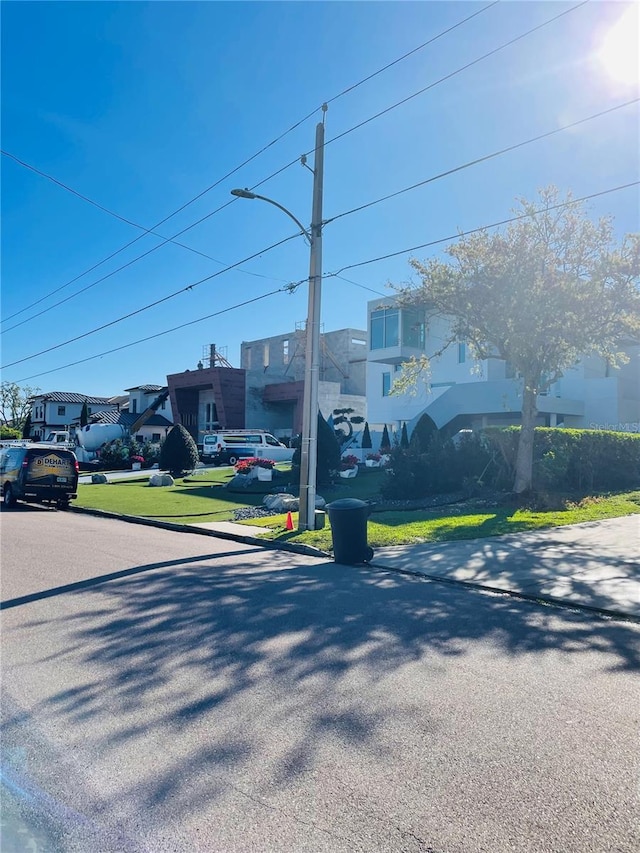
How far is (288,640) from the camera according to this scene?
645cm

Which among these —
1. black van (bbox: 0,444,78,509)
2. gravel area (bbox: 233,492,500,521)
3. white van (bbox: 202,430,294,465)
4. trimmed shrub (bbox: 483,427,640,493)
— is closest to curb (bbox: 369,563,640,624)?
gravel area (bbox: 233,492,500,521)

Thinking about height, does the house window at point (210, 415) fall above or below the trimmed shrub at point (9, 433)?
above

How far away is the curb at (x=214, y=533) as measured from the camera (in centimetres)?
1294

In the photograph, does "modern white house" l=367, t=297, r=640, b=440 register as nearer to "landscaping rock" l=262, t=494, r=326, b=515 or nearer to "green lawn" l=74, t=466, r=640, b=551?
"green lawn" l=74, t=466, r=640, b=551

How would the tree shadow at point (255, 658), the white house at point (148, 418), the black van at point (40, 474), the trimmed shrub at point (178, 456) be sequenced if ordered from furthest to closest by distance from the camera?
the white house at point (148, 418) → the trimmed shrub at point (178, 456) → the black van at point (40, 474) → the tree shadow at point (255, 658)

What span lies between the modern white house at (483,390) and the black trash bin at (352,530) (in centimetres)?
1664

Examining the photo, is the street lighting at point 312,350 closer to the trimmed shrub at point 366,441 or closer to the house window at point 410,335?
the house window at point 410,335

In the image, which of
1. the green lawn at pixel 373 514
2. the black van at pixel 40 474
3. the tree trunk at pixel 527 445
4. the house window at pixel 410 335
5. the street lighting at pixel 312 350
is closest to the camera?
the green lawn at pixel 373 514

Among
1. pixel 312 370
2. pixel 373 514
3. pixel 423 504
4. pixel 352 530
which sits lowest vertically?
pixel 373 514

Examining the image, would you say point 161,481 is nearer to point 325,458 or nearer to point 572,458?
point 325,458

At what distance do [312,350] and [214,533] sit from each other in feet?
16.0

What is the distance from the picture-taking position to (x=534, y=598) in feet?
27.9

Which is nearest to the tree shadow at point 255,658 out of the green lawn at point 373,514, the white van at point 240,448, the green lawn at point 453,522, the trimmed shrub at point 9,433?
the green lawn at point 453,522

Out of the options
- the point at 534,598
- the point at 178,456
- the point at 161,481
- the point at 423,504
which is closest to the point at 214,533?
the point at 423,504
